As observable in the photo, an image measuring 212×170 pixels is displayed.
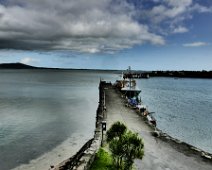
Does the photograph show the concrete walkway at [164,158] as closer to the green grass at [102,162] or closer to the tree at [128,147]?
the green grass at [102,162]

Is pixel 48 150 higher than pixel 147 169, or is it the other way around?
pixel 147 169

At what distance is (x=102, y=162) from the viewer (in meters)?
23.5

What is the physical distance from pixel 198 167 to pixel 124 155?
7909 millimetres

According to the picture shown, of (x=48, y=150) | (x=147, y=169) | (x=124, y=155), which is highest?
(x=124, y=155)

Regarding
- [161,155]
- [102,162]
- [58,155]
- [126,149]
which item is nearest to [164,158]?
[161,155]

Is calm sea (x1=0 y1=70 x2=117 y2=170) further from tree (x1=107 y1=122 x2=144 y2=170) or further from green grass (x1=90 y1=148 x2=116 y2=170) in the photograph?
tree (x1=107 y1=122 x2=144 y2=170)

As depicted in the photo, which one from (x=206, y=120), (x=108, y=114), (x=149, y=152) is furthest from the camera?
(x=206, y=120)

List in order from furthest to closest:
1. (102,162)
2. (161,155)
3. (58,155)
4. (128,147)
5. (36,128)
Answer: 1. (36,128)
2. (58,155)
3. (161,155)
4. (102,162)
5. (128,147)

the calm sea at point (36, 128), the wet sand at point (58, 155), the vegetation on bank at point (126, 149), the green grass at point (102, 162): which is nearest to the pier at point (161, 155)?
the green grass at point (102, 162)

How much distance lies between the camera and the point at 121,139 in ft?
63.4

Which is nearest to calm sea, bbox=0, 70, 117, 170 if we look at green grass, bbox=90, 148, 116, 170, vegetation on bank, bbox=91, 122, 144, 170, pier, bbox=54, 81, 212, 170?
pier, bbox=54, 81, 212, 170

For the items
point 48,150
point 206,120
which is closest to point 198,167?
point 48,150

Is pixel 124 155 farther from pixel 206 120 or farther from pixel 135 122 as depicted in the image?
pixel 206 120

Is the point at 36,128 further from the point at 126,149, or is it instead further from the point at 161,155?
the point at 126,149
